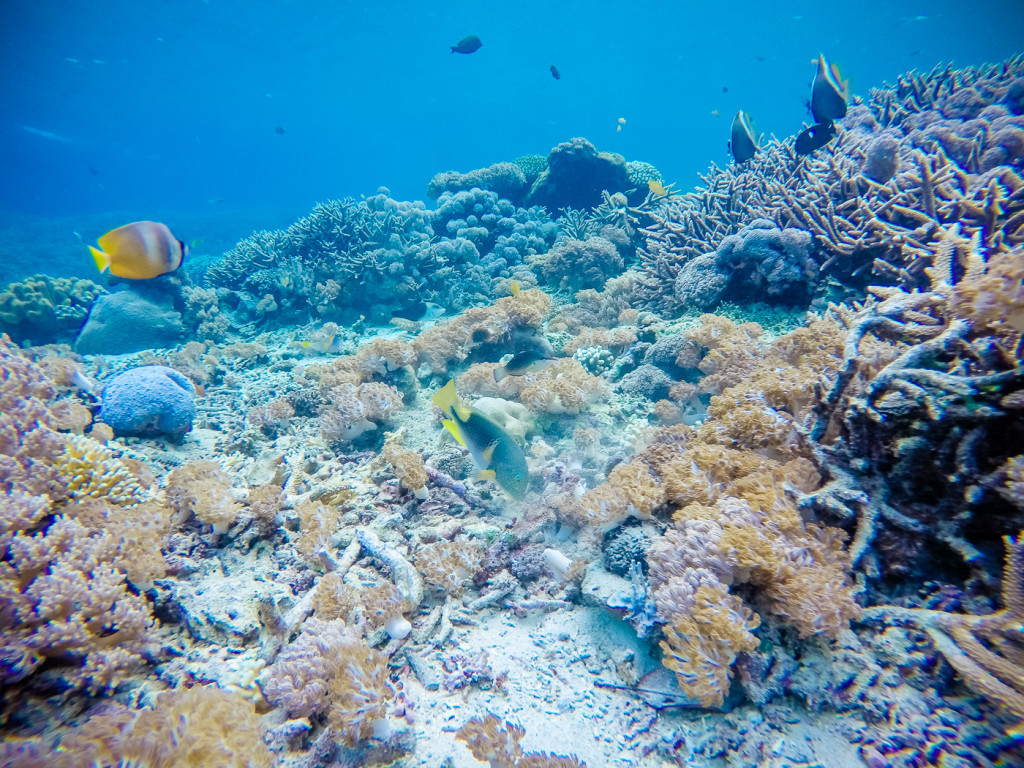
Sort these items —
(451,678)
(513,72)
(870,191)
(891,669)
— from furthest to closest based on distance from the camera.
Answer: (513,72)
(870,191)
(451,678)
(891,669)

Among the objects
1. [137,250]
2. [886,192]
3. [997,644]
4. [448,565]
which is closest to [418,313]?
[137,250]

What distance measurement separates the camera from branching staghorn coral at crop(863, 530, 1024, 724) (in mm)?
1403

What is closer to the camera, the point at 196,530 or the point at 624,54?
the point at 196,530

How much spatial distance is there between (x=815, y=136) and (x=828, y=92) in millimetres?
712

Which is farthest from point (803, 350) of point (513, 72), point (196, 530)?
point (513, 72)

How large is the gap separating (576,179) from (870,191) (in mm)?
8800

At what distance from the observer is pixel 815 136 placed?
273 inches

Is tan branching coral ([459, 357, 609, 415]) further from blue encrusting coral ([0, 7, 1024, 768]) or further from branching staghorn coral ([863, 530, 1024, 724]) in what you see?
branching staghorn coral ([863, 530, 1024, 724])

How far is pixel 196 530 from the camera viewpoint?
3225 millimetres

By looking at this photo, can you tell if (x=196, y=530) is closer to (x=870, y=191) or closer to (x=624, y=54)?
(x=870, y=191)

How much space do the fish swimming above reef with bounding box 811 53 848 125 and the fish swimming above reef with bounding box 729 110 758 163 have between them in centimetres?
105

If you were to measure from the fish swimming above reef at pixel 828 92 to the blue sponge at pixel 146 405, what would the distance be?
33.1 ft

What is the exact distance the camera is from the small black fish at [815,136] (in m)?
6.86

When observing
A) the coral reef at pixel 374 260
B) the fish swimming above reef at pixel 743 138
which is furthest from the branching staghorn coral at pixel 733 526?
the coral reef at pixel 374 260
